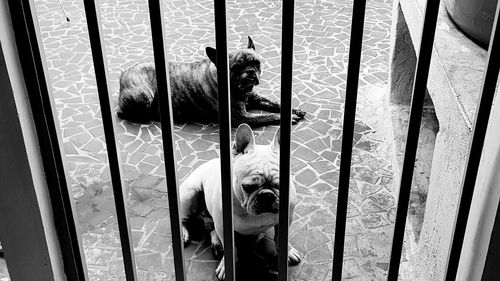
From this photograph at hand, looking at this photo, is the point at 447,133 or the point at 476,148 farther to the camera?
the point at 447,133

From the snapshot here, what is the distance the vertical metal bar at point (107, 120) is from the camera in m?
0.96

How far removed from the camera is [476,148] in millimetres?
960

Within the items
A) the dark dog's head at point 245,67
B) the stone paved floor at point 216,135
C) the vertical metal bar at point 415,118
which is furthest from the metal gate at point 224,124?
the dark dog's head at point 245,67

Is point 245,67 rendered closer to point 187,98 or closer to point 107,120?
point 187,98

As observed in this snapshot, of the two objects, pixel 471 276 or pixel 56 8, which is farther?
pixel 56 8

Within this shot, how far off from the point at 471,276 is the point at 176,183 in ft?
1.76

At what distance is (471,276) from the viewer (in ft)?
3.34

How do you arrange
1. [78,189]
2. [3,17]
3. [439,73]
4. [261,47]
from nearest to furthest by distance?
[3,17] < [439,73] < [78,189] < [261,47]

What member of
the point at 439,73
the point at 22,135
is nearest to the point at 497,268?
the point at 22,135

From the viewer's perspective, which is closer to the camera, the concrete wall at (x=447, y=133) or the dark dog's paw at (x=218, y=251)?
the concrete wall at (x=447, y=133)

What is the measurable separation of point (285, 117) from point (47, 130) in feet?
1.34

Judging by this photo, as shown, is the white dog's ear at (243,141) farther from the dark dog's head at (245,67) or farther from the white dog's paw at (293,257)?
the dark dog's head at (245,67)

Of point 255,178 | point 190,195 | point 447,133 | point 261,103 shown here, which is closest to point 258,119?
point 261,103

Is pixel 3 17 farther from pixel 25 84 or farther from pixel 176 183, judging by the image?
pixel 176 183
